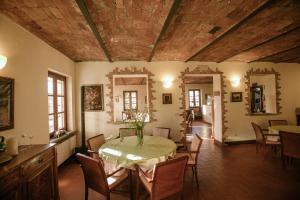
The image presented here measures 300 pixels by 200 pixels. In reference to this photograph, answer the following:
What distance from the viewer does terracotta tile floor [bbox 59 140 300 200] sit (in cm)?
256

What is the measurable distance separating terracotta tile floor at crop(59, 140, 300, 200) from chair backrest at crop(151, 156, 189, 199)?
2.39 ft

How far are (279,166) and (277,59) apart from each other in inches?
127

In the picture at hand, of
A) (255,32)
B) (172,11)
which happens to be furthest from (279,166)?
(172,11)

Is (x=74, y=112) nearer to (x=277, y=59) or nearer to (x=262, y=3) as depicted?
(x=262, y=3)

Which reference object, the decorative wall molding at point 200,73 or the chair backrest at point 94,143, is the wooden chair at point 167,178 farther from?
the decorative wall molding at point 200,73

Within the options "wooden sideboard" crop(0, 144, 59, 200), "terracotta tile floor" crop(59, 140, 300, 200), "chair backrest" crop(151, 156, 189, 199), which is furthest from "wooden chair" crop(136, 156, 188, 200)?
"wooden sideboard" crop(0, 144, 59, 200)

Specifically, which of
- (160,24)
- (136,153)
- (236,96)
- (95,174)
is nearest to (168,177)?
(136,153)

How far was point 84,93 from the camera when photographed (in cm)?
473

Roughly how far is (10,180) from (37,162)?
41 centimetres

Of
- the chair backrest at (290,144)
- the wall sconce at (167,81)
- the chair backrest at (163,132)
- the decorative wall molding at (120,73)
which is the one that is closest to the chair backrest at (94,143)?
the chair backrest at (163,132)

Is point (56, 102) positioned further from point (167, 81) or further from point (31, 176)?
point (167, 81)

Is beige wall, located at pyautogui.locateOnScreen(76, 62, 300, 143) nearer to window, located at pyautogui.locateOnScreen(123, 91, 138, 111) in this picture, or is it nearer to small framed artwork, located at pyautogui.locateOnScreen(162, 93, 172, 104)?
small framed artwork, located at pyautogui.locateOnScreen(162, 93, 172, 104)

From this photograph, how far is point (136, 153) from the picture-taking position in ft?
7.94

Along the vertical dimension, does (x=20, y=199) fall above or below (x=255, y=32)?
below
